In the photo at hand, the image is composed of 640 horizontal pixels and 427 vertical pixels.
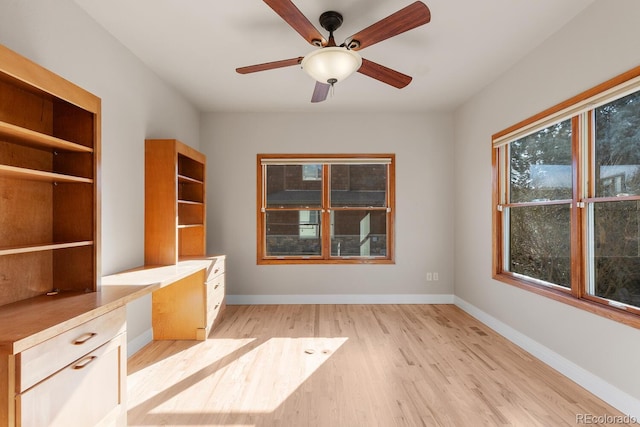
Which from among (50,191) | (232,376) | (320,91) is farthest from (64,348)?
(320,91)

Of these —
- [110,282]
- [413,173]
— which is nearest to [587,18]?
[413,173]

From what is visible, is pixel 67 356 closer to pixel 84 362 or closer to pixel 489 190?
pixel 84 362

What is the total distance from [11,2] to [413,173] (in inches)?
164

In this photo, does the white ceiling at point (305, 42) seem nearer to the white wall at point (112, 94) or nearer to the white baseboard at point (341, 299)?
the white wall at point (112, 94)

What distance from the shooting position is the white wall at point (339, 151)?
14.7 ft

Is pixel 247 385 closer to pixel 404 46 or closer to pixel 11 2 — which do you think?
pixel 11 2

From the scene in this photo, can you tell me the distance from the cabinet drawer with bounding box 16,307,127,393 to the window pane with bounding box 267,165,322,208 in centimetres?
295

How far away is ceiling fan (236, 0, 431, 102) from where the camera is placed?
174 cm

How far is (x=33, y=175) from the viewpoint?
1.59m

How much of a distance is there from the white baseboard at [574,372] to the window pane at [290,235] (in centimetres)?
239

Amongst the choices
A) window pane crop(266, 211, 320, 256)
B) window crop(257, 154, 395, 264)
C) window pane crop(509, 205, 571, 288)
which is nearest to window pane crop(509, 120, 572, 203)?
window pane crop(509, 205, 571, 288)

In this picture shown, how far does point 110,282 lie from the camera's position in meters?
2.22

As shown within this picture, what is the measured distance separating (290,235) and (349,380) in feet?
8.15

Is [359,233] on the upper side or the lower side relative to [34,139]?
lower
